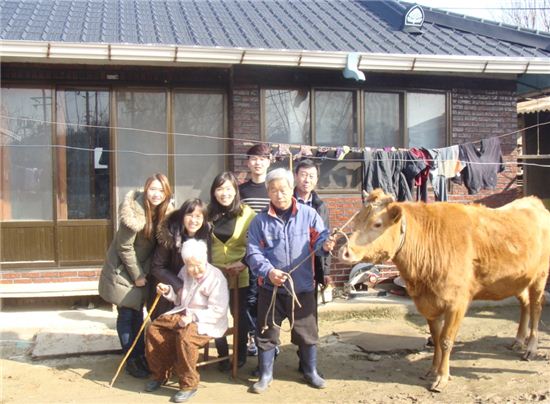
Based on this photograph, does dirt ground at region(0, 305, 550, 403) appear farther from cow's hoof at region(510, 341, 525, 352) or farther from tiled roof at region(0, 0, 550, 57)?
tiled roof at region(0, 0, 550, 57)

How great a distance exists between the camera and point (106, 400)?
13.4ft

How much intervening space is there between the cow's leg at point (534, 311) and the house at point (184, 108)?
2.56 m

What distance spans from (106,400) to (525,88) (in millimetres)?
7289

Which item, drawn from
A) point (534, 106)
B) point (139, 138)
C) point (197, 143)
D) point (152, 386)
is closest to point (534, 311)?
point (152, 386)

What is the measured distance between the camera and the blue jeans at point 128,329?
15.1 ft

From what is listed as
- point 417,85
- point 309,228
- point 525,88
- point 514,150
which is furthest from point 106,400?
point 525,88

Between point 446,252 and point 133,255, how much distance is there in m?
2.68

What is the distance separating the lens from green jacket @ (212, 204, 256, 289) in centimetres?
458

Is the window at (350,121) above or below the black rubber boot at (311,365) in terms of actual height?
above

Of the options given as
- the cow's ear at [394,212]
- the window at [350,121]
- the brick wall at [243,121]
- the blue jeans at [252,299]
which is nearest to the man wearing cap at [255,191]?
the blue jeans at [252,299]

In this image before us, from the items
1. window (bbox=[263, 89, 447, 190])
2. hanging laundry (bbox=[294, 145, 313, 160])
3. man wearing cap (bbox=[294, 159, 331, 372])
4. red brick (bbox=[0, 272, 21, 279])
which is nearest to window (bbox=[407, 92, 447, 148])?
window (bbox=[263, 89, 447, 190])

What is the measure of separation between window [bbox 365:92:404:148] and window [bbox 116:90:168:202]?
9.35 feet

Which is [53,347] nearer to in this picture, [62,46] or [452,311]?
[62,46]

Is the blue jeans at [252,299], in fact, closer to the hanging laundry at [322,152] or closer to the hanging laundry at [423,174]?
the hanging laundry at [322,152]
